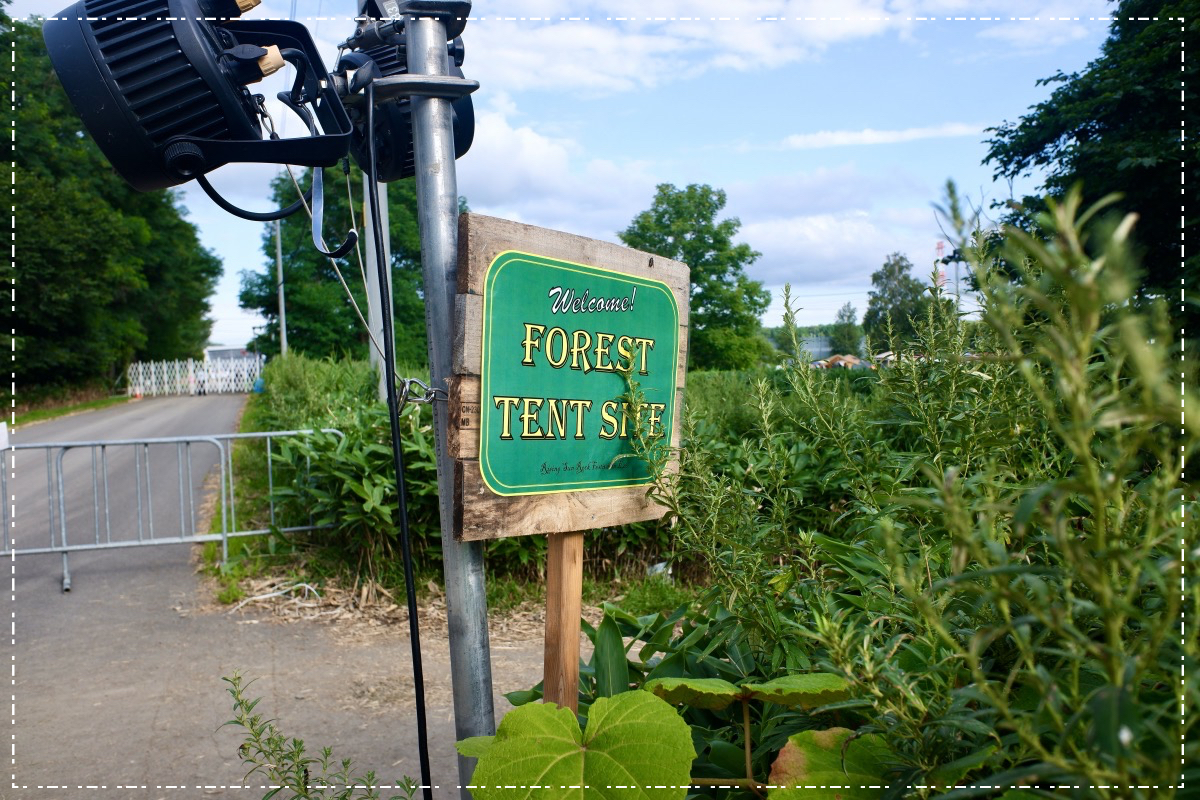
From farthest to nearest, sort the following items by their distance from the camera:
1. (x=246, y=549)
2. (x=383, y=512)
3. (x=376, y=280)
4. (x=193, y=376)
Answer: (x=193, y=376), (x=376, y=280), (x=246, y=549), (x=383, y=512)

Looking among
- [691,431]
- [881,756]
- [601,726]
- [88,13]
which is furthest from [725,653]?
[88,13]

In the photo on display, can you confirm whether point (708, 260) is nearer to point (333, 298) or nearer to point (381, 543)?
point (333, 298)

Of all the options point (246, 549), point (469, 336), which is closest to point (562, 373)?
point (469, 336)

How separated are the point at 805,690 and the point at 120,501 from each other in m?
10.3

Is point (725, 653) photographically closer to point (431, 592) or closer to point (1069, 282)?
point (1069, 282)

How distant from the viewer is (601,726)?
1451 millimetres

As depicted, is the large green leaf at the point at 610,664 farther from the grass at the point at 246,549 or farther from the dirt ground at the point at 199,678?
the grass at the point at 246,549

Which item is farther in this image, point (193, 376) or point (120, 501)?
point (193, 376)

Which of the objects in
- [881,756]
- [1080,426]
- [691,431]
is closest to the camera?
[1080,426]

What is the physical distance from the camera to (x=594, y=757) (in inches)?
55.6

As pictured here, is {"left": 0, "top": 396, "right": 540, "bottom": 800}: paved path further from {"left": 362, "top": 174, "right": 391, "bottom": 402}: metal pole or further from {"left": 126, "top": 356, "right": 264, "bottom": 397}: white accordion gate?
{"left": 126, "top": 356, "right": 264, "bottom": 397}: white accordion gate

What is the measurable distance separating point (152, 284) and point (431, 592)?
141ft

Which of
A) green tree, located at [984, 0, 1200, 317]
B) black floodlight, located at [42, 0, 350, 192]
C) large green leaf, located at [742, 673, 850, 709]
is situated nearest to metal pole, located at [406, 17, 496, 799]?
black floodlight, located at [42, 0, 350, 192]

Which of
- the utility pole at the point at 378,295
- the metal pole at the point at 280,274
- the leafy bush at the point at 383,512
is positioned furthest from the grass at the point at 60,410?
the leafy bush at the point at 383,512
